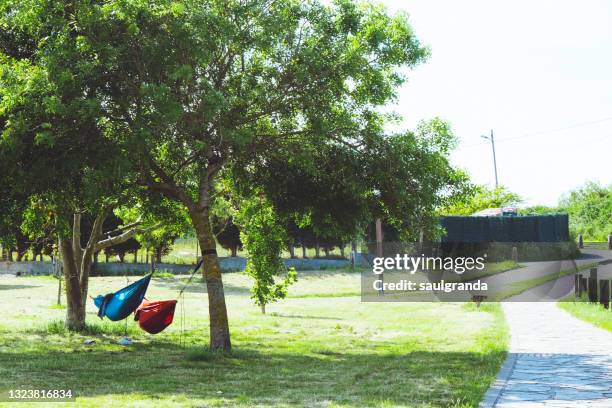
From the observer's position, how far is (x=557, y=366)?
10031mm

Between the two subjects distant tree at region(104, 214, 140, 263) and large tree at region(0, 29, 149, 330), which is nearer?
large tree at region(0, 29, 149, 330)

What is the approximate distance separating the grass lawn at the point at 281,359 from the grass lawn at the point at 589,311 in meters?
2.00

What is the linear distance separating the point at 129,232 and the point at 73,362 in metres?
6.59

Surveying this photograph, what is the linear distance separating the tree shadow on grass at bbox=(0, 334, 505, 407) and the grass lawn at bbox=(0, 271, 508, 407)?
0.02 metres

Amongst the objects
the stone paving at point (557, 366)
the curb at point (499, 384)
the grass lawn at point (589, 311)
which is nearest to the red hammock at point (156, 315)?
the stone paving at point (557, 366)

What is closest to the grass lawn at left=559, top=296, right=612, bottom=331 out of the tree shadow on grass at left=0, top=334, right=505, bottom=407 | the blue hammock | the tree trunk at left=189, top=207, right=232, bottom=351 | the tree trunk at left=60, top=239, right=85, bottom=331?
the tree shadow on grass at left=0, top=334, right=505, bottom=407

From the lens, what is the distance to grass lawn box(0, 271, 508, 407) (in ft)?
29.4

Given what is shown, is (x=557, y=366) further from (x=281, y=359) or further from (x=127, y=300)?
(x=127, y=300)

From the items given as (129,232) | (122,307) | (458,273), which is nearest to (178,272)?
(458,273)

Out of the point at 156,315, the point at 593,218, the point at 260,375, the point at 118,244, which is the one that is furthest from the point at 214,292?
the point at 118,244

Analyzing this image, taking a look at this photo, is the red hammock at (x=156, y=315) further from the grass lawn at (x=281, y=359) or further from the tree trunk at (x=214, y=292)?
the tree trunk at (x=214, y=292)

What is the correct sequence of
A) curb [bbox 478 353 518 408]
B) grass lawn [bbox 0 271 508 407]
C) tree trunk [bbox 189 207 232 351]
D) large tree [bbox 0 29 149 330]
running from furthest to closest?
tree trunk [bbox 189 207 232 351]
large tree [bbox 0 29 149 330]
grass lawn [bbox 0 271 508 407]
curb [bbox 478 353 518 408]

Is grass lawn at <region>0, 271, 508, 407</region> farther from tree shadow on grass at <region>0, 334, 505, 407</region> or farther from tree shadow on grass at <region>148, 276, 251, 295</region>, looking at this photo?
tree shadow on grass at <region>148, 276, 251, 295</region>

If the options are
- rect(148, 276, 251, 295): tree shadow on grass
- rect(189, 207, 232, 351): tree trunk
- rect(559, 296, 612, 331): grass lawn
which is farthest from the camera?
rect(148, 276, 251, 295): tree shadow on grass
